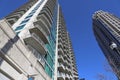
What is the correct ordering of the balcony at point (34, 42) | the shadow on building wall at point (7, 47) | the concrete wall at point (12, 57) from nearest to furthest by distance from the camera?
the shadow on building wall at point (7, 47)
the concrete wall at point (12, 57)
the balcony at point (34, 42)

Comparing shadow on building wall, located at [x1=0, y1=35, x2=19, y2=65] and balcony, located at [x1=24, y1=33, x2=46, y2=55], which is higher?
balcony, located at [x1=24, y1=33, x2=46, y2=55]

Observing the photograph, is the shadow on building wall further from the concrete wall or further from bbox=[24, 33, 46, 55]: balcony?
bbox=[24, 33, 46, 55]: balcony

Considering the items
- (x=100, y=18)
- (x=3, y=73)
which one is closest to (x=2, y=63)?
(x=3, y=73)

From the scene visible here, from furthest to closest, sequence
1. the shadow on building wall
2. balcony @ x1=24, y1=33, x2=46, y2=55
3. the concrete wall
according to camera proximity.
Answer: balcony @ x1=24, y1=33, x2=46, y2=55, the concrete wall, the shadow on building wall

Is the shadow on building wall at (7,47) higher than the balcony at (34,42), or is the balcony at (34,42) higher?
the balcony at (34,42)

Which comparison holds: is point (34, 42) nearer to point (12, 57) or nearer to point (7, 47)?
point (12, 57)

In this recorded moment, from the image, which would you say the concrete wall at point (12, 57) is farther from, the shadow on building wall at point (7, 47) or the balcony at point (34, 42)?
the balcony at point (34, 42)

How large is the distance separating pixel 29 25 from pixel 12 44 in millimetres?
12117

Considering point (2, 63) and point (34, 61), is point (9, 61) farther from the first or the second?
point (34, 61)

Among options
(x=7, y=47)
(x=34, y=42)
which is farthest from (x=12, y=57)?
(x=34, y=42)

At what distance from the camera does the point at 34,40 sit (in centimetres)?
2342

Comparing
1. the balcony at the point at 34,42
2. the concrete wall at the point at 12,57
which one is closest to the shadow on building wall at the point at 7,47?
the concrete wall at the point at 12,57

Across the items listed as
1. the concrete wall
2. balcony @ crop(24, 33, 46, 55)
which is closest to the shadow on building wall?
the concrete wall

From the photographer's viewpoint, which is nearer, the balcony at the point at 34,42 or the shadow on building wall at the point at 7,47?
the shadow on building wall at the point at 7,47
